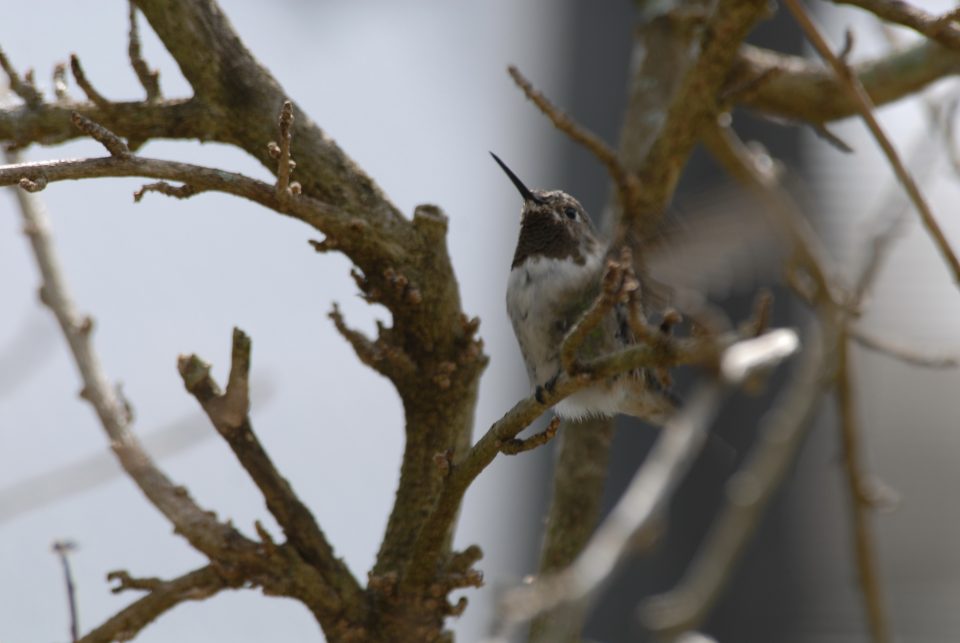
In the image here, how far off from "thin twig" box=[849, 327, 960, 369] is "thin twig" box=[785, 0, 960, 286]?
0.65 meters

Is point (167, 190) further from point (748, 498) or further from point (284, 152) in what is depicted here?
point (748, 498)

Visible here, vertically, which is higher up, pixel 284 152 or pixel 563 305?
pixel 563 305

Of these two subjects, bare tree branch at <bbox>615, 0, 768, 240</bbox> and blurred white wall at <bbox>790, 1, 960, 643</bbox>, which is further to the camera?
blurred white wall at <bbox>790, 1, 960, 643</bbox>

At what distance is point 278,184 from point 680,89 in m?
1.06

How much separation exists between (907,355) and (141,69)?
160 cm

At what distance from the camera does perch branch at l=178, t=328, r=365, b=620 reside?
1581mm

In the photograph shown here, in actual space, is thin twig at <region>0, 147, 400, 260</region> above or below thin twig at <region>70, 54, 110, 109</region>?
below

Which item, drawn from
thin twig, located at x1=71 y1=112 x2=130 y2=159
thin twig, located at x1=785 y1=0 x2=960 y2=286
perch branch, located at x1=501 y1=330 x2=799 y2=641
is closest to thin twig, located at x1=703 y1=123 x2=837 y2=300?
perch branch, located at x1=501 y1=330 x2=799 y2=641

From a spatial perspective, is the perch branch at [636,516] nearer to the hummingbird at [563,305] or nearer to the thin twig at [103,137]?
the hummingbird at [563,305]

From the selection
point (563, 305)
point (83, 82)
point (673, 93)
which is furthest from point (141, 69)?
point (673, 93)

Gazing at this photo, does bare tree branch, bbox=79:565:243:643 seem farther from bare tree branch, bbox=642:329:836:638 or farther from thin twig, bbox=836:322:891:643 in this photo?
thin twig, bbox=836:322:891:643

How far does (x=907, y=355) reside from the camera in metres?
2.48

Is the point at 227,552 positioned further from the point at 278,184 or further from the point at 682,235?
the point at 682,235

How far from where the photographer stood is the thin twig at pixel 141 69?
1.65 meters
